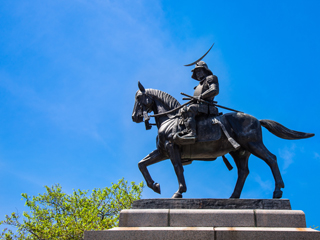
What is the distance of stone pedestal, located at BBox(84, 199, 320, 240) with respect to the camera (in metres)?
6.79

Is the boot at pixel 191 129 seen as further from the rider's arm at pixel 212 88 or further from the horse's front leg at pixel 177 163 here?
the rider's arm at pixel 212 88

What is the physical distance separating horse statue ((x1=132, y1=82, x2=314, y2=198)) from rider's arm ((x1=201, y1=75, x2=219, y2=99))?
59 centimetres

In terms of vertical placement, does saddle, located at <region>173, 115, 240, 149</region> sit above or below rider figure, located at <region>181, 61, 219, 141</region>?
below

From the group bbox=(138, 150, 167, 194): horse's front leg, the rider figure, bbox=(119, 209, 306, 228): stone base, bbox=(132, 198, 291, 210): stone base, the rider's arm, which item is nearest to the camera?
bbox=(119, 209, 306, 228): stone base

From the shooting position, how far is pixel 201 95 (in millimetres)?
9445

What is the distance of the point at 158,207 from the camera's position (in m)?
7.77

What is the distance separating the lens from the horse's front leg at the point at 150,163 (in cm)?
Result: 898

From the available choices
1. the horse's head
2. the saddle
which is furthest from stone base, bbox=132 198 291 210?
the horse's head

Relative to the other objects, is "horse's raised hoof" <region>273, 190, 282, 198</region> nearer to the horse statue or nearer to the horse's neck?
the horse statue

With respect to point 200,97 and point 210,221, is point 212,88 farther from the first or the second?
point 210,221

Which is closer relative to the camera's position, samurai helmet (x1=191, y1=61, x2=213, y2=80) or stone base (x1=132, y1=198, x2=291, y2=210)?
stone base (x1=132, y1=198, x2=291, y2=210)

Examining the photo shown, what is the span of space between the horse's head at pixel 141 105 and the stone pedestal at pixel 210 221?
2.98 metres

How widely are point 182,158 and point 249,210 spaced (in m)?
2.52

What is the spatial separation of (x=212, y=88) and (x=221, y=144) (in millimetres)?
1570
